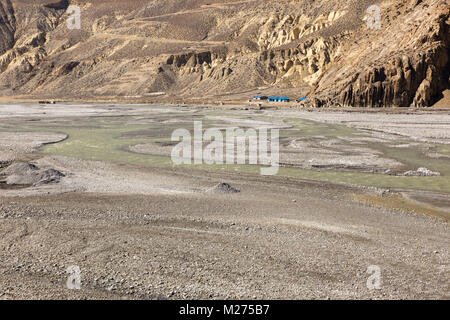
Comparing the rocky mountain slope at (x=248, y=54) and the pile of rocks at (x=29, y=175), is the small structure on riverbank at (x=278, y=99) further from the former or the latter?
the pile of rocks at (x=29, y=175)

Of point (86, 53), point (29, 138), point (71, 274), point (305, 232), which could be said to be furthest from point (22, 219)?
point (86, 53)

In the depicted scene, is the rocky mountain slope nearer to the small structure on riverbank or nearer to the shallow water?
the small structure on riverbank

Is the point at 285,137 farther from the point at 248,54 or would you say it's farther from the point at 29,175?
the point at 248,54

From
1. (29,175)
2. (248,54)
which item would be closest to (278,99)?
(248,54)

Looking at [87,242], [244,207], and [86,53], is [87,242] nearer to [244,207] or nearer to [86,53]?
[244,207]

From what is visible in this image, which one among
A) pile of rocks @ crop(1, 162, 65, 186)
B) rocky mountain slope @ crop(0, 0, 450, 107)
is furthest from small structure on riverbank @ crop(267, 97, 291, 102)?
pile of rocks @ crop(1, 162, 65, 186)

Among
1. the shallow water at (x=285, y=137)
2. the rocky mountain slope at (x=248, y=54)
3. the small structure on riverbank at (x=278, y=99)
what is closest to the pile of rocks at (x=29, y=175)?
the shallow water at (x=285, y=137)

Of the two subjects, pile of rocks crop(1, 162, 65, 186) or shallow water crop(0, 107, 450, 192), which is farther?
shallow water crop(0, 107, 450, 192)

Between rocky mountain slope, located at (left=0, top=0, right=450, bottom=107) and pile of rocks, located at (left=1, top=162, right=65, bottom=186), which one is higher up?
rocky mountain slope, located at (left=0, top=0, right=450, bottom=107)
